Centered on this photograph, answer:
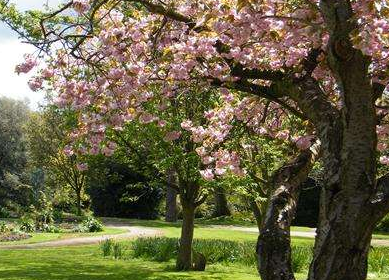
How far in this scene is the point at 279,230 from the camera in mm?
4480

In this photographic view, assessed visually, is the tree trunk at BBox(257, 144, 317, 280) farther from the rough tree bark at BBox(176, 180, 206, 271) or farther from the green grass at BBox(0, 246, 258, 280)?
the rough tree bark at BBox(176, 180, 206, 271)

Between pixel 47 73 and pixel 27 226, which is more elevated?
pixel 47 73

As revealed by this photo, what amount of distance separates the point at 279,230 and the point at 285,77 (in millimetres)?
1983

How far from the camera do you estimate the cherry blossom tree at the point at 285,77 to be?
14.7ft

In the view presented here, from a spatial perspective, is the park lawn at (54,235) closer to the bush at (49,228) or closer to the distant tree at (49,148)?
the bush at (49,228)

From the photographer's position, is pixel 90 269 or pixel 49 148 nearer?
pixel 90 269

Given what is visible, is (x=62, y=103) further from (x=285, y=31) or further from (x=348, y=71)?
(x=348, y=71)

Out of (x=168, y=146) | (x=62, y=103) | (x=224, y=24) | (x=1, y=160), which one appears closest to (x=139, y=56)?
(x=62, y=103)

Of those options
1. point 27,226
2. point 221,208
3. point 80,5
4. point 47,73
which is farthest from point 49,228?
point 80,5

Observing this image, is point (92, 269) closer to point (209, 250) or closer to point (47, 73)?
point (209, 250)

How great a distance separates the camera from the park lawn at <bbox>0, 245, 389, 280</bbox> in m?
14.4

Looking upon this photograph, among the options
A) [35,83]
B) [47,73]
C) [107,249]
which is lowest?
[107,249]

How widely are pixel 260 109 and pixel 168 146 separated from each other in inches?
278

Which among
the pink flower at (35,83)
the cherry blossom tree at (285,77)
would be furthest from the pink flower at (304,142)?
the pink flower at (35,83)
